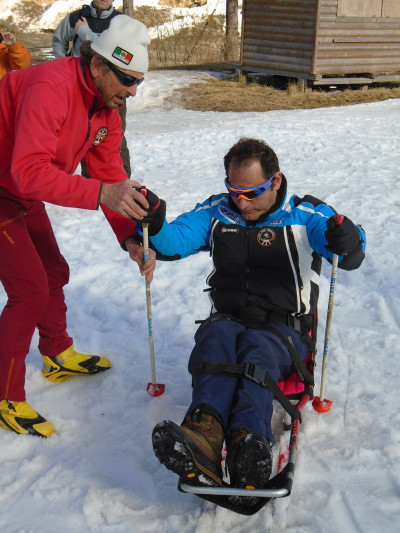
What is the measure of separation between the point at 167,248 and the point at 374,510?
1615 millimetres

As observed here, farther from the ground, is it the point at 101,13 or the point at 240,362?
the point at 101,13

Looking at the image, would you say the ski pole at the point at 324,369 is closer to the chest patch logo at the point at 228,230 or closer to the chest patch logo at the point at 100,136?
the chest patch logo at the point at 228,230

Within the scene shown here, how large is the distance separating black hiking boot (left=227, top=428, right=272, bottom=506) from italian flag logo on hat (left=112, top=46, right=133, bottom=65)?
5.82ft

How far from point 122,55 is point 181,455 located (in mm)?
1813

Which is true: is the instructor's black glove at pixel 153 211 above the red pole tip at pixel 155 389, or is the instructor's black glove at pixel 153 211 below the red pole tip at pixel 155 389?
above

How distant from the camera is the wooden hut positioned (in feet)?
51.2

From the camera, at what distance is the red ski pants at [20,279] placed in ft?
10.5

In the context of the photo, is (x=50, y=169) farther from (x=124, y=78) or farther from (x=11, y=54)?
(x=11, y=54)

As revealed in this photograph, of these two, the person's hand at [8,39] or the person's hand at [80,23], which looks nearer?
the person's hand at [8,39]

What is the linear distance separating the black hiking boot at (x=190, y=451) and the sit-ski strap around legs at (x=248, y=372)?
0.29 meters

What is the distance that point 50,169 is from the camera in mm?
2830

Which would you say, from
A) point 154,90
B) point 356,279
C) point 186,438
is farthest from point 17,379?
point 154,90

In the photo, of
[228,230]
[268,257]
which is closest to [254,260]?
[268,257]

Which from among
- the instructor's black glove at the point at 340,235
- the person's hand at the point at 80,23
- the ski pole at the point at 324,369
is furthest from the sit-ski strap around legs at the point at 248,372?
the person's hand at the point at 80,23
